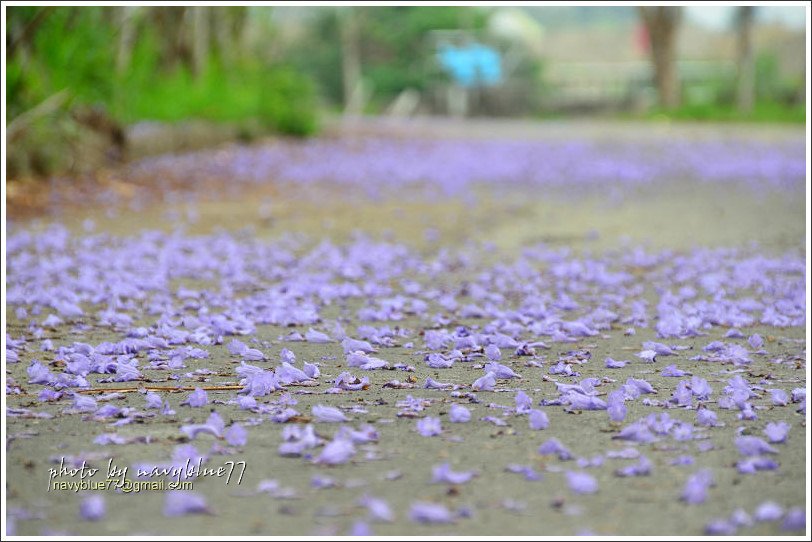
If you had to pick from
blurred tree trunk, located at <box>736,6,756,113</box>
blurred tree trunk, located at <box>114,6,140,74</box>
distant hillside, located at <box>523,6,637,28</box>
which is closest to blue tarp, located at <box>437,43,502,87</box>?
blurred tree trunk, located at <box>736,6,756,113</box>

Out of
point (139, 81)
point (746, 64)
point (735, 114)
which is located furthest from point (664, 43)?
point (139, 81)

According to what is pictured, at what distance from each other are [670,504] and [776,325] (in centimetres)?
236

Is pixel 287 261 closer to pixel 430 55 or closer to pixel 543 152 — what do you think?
pixel 543 152

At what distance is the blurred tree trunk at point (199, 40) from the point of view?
17047mm

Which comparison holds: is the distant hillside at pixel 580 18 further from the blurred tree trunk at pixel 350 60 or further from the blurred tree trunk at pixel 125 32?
the blurred tree trunk at pixel 125 32

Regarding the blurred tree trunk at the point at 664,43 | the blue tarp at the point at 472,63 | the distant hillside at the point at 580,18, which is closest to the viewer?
the blurred tree trunk at the point at 664,43

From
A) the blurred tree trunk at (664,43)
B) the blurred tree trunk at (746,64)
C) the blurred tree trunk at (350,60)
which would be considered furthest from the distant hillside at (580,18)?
the blurred tree trunk at (746,64)

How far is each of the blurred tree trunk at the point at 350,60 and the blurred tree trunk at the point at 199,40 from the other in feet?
61.9

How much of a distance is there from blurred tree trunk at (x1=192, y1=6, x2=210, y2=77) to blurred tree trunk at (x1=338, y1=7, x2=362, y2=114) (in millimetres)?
18862

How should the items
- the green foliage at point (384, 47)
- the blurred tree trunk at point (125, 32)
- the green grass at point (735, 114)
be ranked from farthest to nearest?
1. the green foliage at point (384, 47)
2. the green grass at point (735, 114)
3. the blurred tree trunk at point (125, 32)

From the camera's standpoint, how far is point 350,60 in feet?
130

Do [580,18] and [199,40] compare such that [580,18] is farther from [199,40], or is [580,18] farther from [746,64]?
[199,40]

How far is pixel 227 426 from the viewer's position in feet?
10.3

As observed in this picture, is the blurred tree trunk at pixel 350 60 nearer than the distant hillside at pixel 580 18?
Yes
